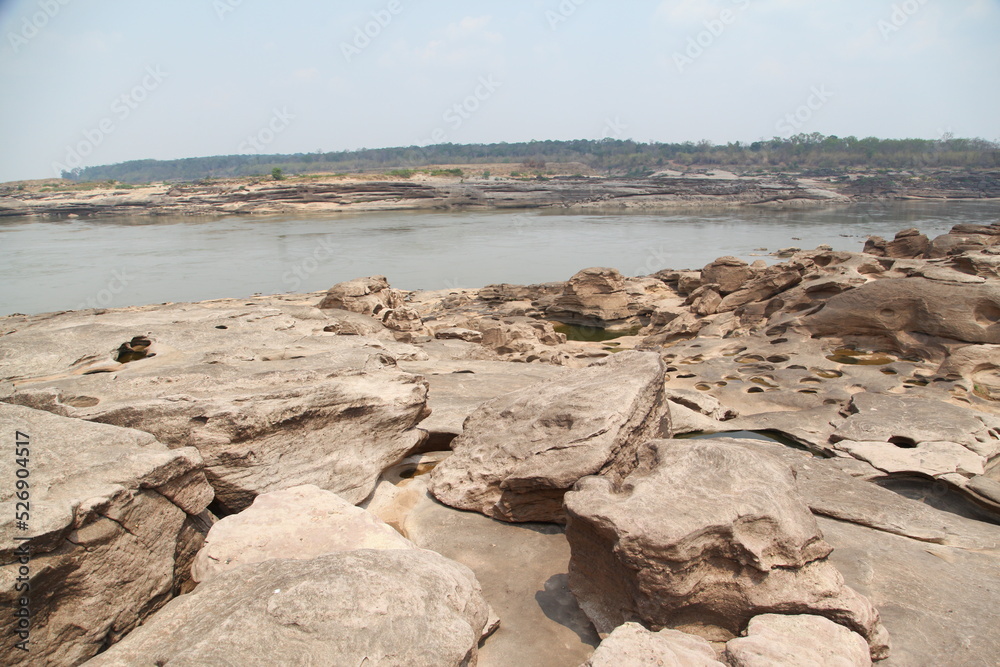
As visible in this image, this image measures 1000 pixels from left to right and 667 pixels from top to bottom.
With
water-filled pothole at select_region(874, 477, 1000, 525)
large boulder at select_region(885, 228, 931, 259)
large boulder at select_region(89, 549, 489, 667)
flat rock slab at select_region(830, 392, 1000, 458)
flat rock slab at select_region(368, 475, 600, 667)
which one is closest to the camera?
large boulder at select_region(89, 549, 489, 667)

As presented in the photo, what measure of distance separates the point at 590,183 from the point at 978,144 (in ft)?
204

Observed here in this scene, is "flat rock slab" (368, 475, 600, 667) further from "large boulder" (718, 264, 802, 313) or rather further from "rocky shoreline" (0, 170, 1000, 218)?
"rocky shoreline" (0, 170, 1000, 218)

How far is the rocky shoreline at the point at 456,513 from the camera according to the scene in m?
2.54

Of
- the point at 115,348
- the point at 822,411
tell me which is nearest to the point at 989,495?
the point at 822,411

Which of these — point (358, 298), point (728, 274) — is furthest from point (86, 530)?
point (728, 274)

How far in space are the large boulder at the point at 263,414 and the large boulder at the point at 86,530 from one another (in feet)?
1.19

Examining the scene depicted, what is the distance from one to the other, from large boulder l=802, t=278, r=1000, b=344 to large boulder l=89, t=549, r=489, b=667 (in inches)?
352

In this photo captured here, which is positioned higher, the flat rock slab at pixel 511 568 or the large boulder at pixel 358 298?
the large boulder at pixel 358 298

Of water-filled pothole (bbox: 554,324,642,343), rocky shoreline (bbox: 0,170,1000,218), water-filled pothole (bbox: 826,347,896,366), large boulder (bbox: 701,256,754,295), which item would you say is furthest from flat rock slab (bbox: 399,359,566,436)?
rocky shoreline (bbox: 0,170,1000,218)

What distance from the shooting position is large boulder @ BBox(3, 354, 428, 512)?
3.90m

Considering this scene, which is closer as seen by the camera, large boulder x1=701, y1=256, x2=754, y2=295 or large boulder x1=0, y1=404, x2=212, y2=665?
large boulder x1=0, y1=404, x2=212, y2=665

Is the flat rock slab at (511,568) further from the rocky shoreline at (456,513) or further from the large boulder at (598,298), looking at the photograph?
the large boulder at (598,298)

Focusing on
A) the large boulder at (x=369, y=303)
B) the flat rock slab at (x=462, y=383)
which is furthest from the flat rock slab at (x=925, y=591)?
the large boulder at (x=369, y=303)

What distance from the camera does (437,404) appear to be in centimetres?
588
